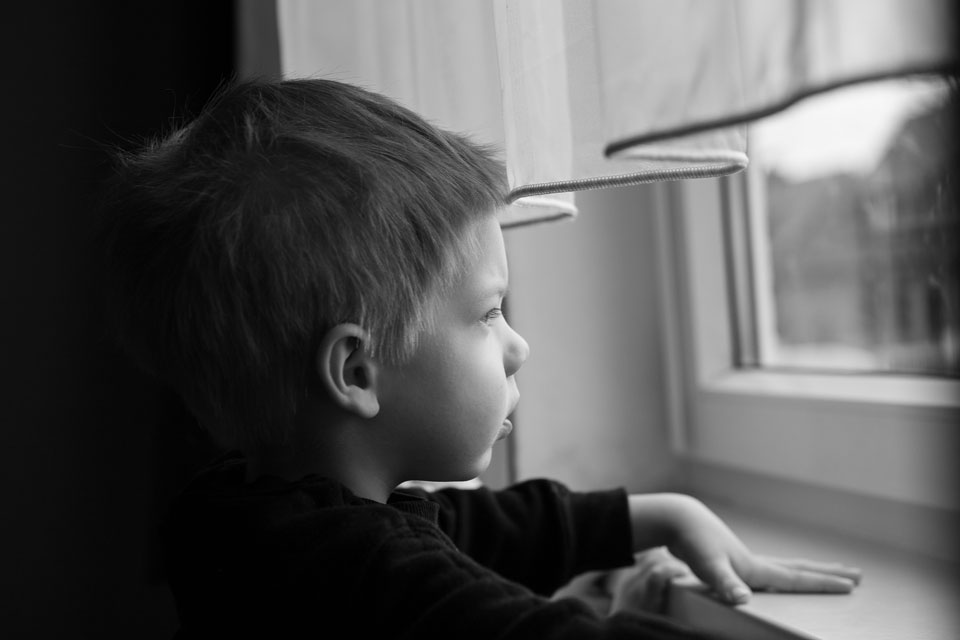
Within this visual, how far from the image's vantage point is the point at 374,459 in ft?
2.35

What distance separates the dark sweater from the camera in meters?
0.52

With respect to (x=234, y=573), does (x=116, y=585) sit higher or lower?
lower

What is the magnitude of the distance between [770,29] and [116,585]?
1.46m

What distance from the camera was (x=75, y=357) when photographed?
1.53m

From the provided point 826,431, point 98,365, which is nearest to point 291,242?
point 826,431

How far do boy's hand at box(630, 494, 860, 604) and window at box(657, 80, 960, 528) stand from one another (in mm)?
127

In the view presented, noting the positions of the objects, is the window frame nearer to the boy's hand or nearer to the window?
the window

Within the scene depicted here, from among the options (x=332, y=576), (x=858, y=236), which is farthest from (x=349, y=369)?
(x=858, y=236)

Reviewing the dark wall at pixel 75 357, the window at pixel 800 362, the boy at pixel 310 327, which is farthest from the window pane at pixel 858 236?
the dark wall at pixel 75 357

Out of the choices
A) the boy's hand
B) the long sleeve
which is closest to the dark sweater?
the long sleeve

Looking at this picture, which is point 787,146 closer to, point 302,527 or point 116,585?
point 302,527

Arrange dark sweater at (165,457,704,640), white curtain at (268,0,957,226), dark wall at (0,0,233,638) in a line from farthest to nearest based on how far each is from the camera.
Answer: dark wall at (0,0,233,638) → dark sweater at (165,457,704,640) → white curtain at (268,0,957,226)

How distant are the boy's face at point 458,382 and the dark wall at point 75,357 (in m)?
0.93

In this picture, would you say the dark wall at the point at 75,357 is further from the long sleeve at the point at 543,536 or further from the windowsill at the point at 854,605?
the windowsill at the point at 854,605
